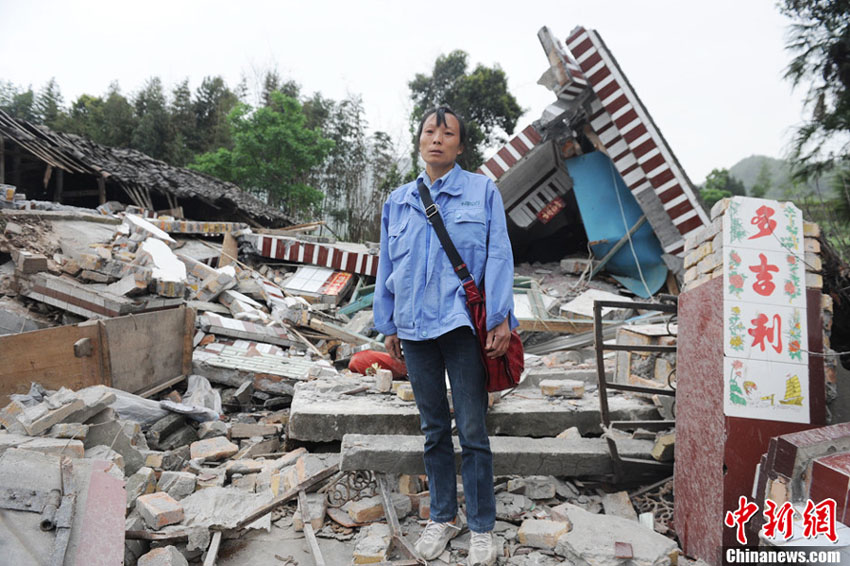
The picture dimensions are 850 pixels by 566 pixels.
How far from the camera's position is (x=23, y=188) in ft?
48.8

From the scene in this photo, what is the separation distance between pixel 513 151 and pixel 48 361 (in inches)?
330

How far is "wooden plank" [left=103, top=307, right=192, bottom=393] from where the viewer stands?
4391 mm

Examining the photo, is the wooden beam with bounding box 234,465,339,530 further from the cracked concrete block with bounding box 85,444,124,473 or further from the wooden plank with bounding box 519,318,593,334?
the wooden plank with bounding box 519,318,593,334

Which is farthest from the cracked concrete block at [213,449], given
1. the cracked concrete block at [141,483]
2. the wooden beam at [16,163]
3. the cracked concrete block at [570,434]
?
the wooden beam at [16,163]

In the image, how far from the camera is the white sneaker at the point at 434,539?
2453mm

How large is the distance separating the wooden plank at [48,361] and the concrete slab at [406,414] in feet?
5.48

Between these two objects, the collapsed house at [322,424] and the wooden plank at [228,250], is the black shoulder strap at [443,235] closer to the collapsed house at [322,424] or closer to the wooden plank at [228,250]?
the collapsed house at [322,424]

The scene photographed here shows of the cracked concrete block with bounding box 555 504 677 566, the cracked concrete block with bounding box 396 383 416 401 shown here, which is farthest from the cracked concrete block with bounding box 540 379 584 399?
the cracked concrete block with bounding box 555 504 677 566

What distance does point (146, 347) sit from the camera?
4.81 metres

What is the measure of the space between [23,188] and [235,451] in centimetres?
1528

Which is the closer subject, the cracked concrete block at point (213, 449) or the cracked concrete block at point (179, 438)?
the cracked concrete block at point (213, 449)

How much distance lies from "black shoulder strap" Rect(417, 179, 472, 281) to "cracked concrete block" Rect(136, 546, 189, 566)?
1.67 meters

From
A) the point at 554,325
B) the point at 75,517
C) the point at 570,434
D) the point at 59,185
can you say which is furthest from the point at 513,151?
the point at 59,185

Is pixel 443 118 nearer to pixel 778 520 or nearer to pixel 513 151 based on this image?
pixel 778 520
